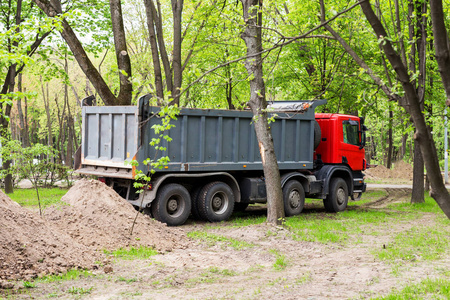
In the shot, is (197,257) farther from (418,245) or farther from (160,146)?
(418,245)

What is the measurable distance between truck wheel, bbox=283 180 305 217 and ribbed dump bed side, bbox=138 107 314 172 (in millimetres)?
524

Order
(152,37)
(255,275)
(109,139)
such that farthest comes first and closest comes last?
(152,37), (109,139), (255,275)

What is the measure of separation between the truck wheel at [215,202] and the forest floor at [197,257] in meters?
0.48

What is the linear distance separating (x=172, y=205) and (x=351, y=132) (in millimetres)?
6508

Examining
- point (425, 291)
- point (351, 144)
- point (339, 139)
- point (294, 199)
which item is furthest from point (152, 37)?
point (425, 291)

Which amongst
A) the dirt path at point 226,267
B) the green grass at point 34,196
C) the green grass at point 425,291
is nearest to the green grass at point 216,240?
the dirt path at point 226,267

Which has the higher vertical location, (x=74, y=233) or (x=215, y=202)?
(x=215, y=202)

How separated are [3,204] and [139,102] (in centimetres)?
388

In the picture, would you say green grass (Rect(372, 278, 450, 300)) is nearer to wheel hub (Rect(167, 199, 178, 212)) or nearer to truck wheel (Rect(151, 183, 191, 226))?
truck wheel (Rect(151, 183, 191, 226))

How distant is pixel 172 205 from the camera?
39.1 feet

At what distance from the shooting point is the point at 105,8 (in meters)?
20.8

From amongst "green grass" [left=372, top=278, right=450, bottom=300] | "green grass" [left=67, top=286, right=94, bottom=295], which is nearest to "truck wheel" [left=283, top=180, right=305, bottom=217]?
"green grass" [left=372, top=278, right=450, bottom=300]

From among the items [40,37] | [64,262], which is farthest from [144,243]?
[40,37]

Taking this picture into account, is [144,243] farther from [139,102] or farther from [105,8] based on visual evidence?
[105,8]
